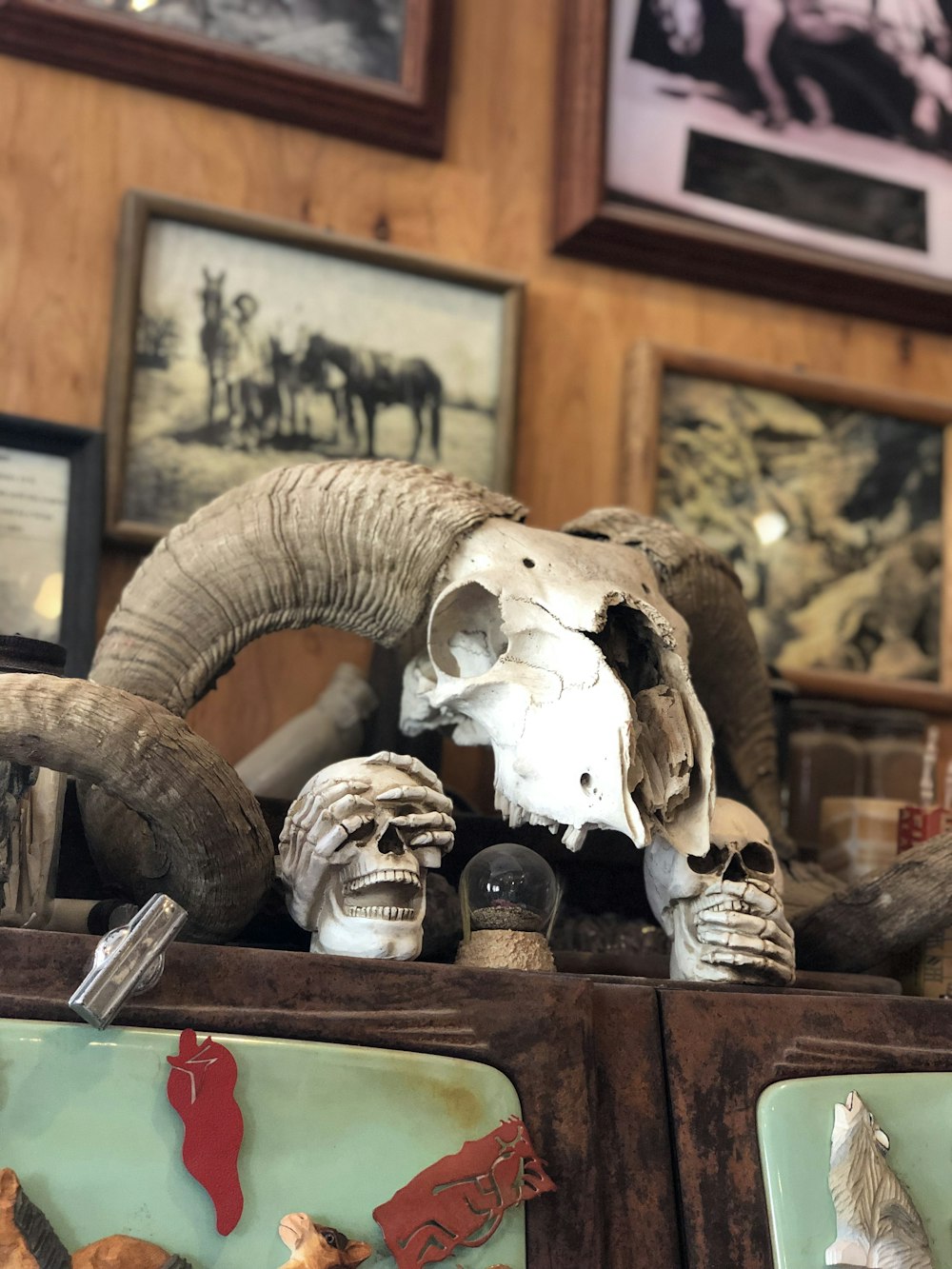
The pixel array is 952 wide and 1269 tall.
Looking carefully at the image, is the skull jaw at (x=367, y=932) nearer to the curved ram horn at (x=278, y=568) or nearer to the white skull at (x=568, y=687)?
the white skull at (x=568, y=687)

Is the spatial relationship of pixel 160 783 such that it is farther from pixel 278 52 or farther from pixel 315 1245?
pixel 278 52

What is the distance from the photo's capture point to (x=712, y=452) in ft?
6.00

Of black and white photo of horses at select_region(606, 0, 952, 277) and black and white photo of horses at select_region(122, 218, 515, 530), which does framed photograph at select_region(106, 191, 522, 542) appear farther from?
black and white photo of horses at select_region(606, 0, 952, 277)

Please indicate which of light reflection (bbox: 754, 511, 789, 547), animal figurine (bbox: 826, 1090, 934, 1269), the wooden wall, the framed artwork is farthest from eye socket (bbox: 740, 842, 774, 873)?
the framed artwork

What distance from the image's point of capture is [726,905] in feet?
3.60

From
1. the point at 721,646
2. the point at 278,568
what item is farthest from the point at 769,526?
the point at 278,568

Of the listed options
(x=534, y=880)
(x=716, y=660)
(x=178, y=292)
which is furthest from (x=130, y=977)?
Answer: (x=178, y=292)

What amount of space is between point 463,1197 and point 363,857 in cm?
23

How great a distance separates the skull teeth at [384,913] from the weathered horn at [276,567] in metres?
0.28

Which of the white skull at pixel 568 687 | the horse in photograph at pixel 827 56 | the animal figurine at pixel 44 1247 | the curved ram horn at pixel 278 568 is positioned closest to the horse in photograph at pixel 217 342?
the curved ram horn at pixel 278 568

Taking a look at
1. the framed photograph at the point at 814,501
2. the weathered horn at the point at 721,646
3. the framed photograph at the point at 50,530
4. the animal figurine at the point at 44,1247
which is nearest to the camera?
the animal figurine at the point at 44,1247

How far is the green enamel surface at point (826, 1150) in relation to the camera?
93 centimetres

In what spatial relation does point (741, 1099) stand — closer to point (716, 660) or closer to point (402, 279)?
point (716, 660)

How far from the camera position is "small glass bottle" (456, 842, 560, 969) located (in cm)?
104
